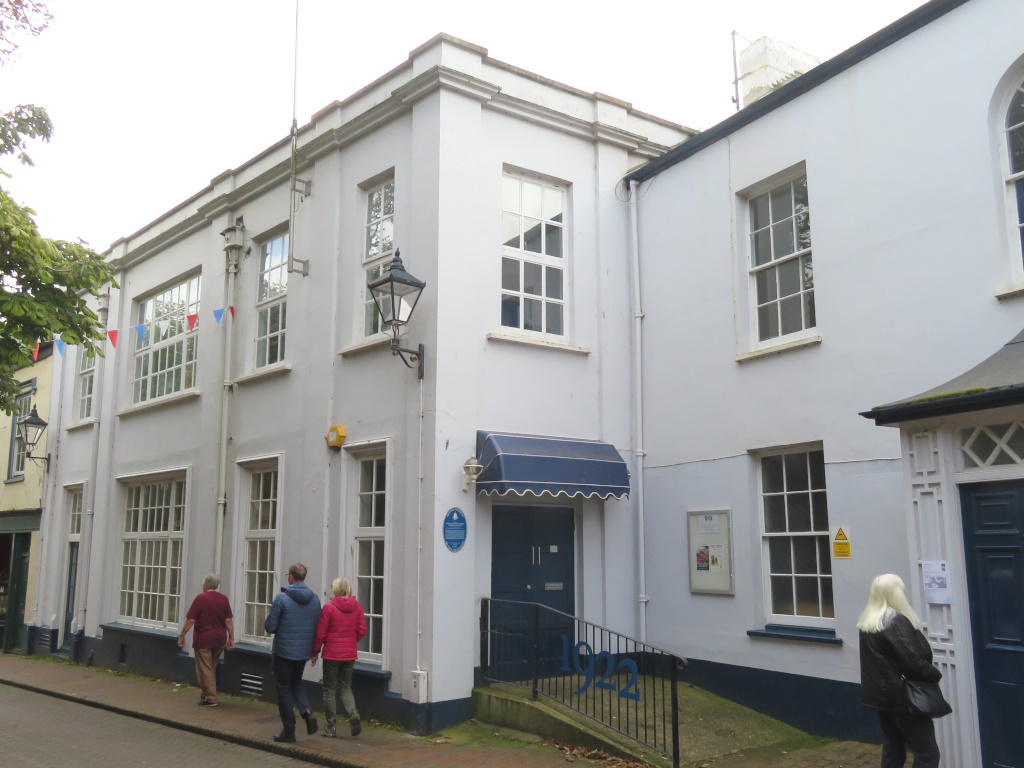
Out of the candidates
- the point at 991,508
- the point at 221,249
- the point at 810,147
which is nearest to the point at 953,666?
the point at 991,508

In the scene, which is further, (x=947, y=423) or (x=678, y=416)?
(x=678, y=416)

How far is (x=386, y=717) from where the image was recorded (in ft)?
33.2

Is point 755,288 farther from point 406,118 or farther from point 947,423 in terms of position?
point 406,118

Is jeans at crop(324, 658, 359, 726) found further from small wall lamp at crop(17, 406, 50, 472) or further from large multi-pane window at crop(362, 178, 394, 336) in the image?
small wall lamp at crop(17, 406, 50, 472)

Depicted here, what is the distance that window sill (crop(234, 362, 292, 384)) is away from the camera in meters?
12.8

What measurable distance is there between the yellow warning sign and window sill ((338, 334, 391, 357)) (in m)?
5.36

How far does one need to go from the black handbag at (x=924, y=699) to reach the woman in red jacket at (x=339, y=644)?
5.55 m

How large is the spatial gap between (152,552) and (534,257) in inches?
358

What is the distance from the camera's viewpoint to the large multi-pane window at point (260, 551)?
12859 mm

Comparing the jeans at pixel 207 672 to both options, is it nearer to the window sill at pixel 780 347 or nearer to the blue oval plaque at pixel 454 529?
the blue oval plaque at pixel 454 529

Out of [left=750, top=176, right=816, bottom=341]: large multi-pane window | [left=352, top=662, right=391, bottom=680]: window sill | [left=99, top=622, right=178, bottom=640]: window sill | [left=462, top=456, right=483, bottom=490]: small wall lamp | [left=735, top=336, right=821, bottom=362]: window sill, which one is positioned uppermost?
[left=750, top=176, right=816, bottom=341]: large multi-pane window

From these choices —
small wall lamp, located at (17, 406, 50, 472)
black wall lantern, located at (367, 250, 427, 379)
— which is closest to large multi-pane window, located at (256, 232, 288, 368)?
black wall lantern, located at (367, 250, 427, 379)

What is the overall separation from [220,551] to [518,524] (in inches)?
205

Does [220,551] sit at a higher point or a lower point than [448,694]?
→ higher
